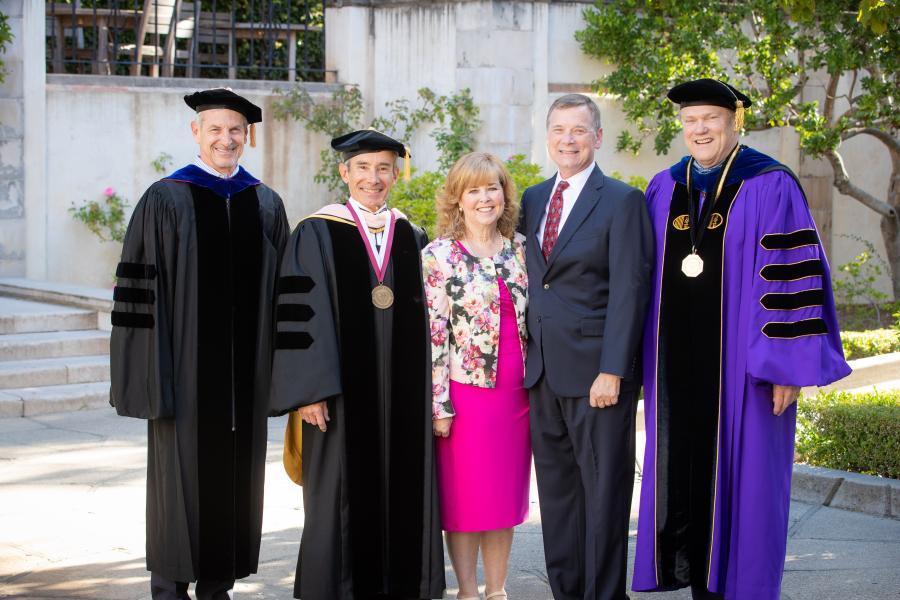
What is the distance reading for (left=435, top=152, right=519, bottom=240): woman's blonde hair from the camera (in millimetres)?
4340

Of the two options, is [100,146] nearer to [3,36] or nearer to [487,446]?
[3,36]

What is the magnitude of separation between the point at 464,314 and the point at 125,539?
2130 mm

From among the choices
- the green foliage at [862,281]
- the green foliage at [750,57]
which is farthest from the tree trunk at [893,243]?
the green foliage at [750,57]

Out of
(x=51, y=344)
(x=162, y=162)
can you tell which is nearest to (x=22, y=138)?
(x=162, y=162)

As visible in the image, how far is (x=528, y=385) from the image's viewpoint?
4344mm

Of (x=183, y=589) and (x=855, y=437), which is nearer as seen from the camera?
(x=183, y=589)

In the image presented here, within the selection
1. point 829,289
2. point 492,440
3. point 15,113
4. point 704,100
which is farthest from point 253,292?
point 15,113

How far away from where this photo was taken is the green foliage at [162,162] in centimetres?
1112

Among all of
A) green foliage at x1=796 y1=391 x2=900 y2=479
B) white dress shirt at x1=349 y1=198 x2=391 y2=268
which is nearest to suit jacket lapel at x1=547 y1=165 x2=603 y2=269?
white dress shirt at x1=349 y1=198 x2=391 y2=268

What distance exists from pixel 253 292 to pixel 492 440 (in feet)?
3.56

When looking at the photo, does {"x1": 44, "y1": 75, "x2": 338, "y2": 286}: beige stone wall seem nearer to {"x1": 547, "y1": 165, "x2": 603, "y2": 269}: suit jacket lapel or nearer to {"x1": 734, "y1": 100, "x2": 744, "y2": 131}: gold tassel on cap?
{"x1": 547, "y1": 165, "x2": 603, "y2": 269}: suit jacket lapel

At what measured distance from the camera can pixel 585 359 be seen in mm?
4254

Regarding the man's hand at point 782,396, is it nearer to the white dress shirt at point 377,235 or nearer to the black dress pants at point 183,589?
the white dress shirt at point 377,235

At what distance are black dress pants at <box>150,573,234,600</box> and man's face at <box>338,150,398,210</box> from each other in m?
1.56
